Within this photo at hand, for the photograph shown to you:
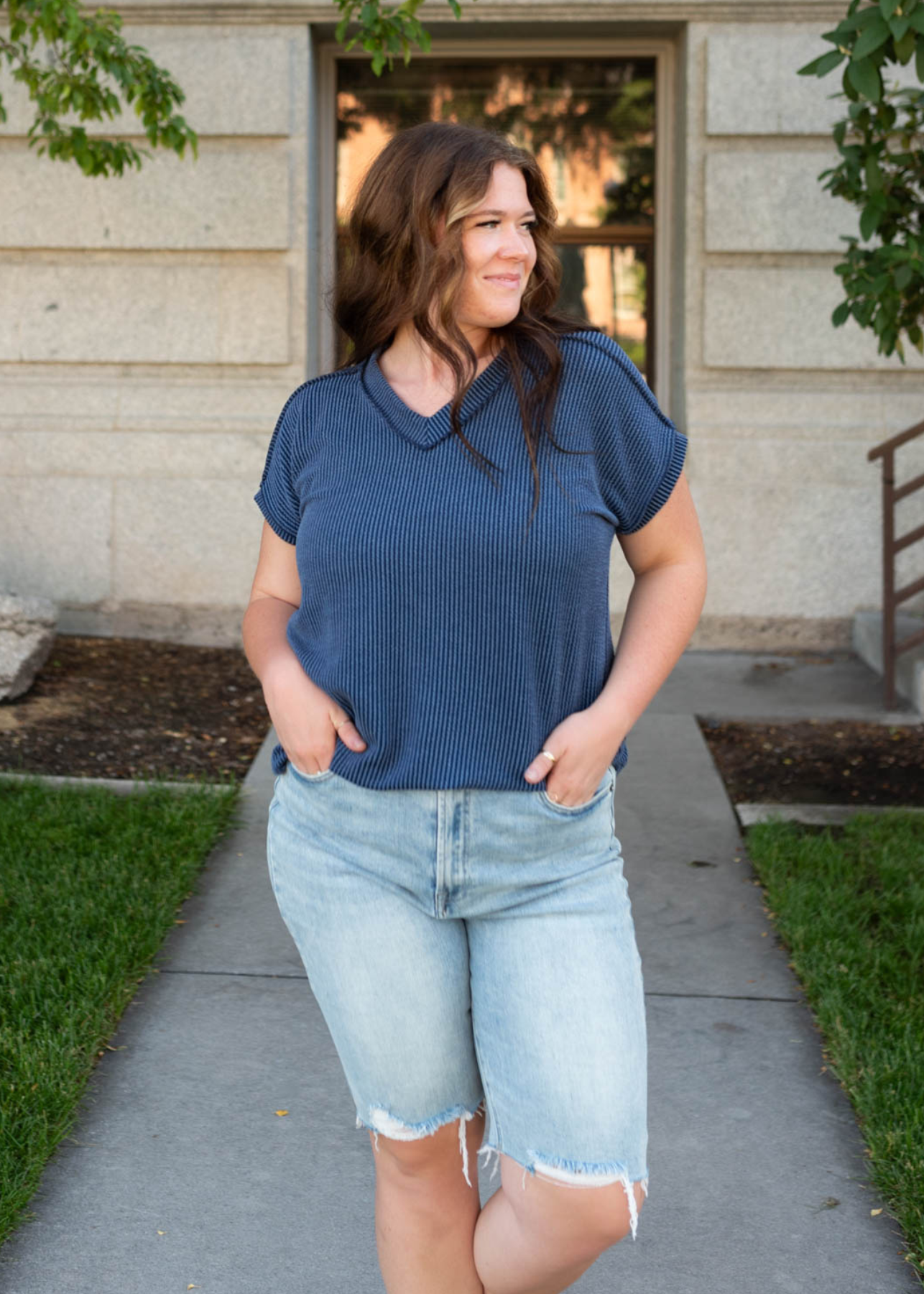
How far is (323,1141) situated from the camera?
10.2ft

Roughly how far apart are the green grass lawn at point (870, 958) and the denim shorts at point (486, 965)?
3.87 feet

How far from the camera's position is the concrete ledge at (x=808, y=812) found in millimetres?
4988

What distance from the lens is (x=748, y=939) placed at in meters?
4.16

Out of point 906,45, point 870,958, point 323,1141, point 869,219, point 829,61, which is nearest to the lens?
point 323,1141

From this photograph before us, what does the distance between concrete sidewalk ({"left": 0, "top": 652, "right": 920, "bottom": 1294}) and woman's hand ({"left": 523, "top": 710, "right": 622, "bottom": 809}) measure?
4.18ft

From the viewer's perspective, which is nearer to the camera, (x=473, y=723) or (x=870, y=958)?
(x=473, y=723)

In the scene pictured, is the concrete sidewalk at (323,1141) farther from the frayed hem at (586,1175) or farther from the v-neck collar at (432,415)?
the v-neck collar at (432,415)

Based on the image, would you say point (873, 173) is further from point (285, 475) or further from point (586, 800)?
point (586, 800)

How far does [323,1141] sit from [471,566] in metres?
1.77

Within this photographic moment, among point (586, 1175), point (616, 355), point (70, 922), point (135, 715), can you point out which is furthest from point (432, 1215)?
point (135, 715)

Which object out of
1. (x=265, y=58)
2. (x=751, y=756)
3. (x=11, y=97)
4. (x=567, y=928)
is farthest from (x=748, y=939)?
(x=11, y=97)

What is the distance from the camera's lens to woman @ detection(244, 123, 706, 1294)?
6.18 ft

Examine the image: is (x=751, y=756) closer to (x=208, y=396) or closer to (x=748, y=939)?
(x=748, y=939)

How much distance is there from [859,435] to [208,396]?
3749 mm
